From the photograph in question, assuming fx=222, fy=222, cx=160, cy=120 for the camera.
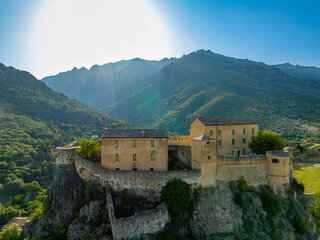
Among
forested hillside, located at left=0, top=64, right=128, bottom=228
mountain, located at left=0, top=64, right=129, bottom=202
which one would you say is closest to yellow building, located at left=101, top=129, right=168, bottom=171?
forested hillside, located at left=0, top=64, right=128, bottom=228

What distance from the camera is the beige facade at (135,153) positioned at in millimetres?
34219

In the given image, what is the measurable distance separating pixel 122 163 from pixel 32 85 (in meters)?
179

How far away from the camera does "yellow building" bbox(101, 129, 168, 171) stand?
112 feet

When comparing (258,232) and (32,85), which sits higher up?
(32,85)

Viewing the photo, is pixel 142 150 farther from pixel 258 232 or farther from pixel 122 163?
pixel 258 232

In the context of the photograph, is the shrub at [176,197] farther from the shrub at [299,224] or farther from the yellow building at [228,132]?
the shrub at [299,224]

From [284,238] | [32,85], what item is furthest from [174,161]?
[32,85]

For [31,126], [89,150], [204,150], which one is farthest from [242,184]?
[31,126]

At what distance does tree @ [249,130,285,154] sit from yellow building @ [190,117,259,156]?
2200 millimetres

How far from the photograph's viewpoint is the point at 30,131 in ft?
420

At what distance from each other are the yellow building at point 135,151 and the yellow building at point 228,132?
8074mm

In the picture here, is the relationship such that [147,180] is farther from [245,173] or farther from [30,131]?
[30,131]

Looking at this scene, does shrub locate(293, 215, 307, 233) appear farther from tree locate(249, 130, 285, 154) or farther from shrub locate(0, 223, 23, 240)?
shrub locate(0, 223, 23, 240)

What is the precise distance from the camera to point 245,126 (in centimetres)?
4138
